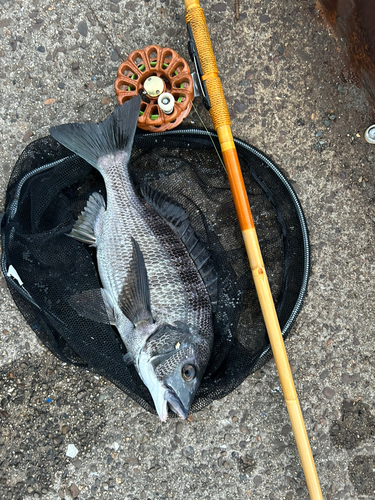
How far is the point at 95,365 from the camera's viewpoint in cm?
221

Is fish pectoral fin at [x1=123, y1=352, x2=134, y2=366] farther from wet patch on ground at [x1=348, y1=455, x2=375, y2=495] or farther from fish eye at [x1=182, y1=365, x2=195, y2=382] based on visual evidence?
wet patch on ground at [x1=348, y1=455, x2=375, y2=495]

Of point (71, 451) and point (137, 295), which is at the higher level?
point (137, 295)

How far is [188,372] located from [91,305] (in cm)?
62

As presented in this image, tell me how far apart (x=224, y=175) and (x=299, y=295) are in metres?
0.84

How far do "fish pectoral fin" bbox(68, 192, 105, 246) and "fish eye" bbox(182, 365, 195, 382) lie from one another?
87 cm

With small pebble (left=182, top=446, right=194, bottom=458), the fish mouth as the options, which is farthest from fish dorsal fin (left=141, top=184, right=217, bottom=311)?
small pebble (left=182, top=446, right=194, bottom=458)

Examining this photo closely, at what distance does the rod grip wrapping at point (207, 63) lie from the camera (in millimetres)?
2193

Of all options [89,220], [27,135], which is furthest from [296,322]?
[27,135]

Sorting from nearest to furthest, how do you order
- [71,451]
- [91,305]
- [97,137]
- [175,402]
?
[175,402]
[91,305]
[97,137]
[71,451]

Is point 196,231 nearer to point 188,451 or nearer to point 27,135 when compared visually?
point 27,135

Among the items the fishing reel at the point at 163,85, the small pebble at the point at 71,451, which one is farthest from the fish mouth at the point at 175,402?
the fishing reel at the point at 163,85

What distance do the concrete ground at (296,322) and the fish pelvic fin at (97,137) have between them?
1.11 ft

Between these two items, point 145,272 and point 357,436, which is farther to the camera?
point 357,436

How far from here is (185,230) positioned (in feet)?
7.44
